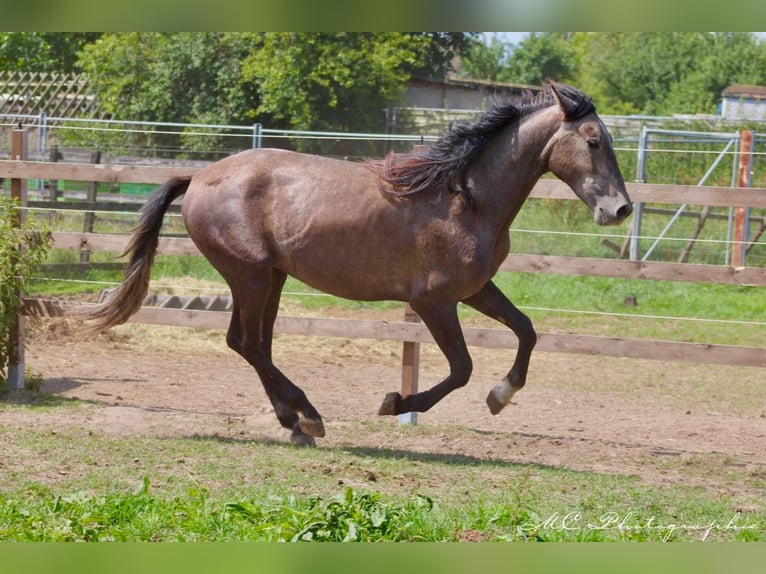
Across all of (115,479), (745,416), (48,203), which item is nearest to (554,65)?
(48,203)

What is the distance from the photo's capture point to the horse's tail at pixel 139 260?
626 centimetres

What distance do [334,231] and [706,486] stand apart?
2.61 meters

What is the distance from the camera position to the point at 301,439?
600cm

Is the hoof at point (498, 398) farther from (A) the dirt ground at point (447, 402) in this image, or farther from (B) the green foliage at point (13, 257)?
(B) the green foliage at point (13, 257)

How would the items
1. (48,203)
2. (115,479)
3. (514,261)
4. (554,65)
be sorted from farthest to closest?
1. (554,65)
2. (48,203)
3. (514,261)
4. (115,479)

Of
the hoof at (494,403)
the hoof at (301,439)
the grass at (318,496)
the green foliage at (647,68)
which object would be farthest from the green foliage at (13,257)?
the green foliage at (647,68)

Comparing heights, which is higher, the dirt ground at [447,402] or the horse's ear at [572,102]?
the horse's ear at [572,102]

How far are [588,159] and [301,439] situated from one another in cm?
245

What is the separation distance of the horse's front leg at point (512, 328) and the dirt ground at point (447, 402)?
0.45 m

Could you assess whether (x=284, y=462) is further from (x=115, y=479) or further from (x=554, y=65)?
(x=554, y=65)

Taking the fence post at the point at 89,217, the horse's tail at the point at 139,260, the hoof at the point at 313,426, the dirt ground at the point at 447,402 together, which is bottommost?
the dirt ground at the point at 447,402

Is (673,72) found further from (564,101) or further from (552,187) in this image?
(564,101)

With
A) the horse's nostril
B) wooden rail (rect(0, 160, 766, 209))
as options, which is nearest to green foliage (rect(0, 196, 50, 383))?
wooden rail (rect(0, 160, 766, 209))

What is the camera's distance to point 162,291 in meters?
11.2
